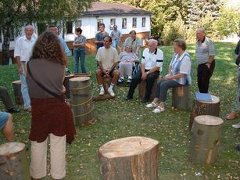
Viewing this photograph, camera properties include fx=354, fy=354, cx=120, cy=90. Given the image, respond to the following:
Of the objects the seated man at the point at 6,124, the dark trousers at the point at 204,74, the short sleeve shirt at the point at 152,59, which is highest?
the short sleeve shirt at the point at 152,59

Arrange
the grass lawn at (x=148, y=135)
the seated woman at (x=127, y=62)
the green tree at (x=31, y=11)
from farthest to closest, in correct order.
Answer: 1. the green tree at (x=31, y=11)
2. the seated woman at (x=127, y=62)
3. the grass lawn at (x=148, y=135)

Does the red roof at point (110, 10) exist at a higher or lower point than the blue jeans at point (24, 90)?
higher

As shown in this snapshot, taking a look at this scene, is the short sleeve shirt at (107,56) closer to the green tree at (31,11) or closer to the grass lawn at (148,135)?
the grass lawn at (148,135)

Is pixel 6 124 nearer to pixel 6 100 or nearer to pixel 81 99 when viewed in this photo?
pixel 81 99

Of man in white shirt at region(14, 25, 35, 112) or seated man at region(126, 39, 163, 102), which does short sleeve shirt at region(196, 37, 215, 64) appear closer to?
seated man at region(126, 39, 163, 102)

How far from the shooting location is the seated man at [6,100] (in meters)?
7.92

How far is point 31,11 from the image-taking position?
2400 cm

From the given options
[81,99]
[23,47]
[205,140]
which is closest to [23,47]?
[23,47]

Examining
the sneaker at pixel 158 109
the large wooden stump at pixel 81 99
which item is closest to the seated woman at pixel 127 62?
the sneaker at pixel 158 109

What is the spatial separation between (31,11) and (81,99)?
1822 centimetres

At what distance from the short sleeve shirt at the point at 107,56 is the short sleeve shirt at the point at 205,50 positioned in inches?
96.0

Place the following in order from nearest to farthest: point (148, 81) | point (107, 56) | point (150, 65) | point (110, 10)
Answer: point (148, 81), point (150, 65), point (107, 56), point (110, 10)

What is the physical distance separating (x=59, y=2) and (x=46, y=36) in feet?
64.3

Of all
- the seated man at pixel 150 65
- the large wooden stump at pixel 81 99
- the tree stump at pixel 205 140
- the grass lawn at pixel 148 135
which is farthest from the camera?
the seated man at pixel 150 65
